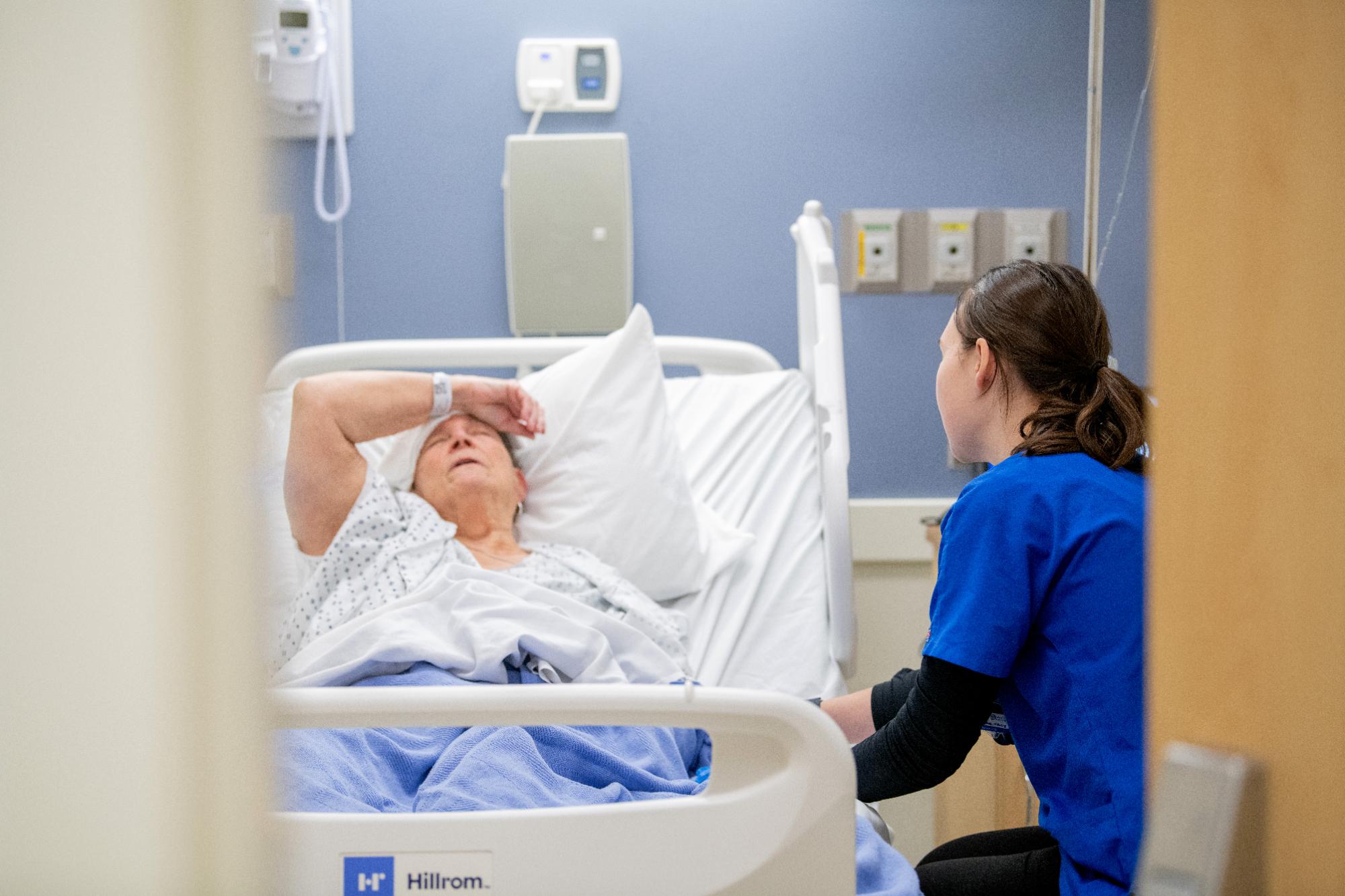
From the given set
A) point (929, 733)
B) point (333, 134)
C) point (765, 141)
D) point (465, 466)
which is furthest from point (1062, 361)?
point (333, 134)

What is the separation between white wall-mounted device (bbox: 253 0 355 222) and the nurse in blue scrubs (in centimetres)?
171

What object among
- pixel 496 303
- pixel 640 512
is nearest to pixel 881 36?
pixel 496 303

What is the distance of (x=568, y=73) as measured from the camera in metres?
2.47

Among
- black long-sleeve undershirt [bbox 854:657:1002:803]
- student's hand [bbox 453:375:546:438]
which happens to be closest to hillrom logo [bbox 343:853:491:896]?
black long-sleeve undershirt [bbox 854:657:1002:803]

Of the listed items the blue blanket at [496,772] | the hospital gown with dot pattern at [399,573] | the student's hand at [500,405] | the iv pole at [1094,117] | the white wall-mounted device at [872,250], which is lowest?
the blue blanket at [496,772]

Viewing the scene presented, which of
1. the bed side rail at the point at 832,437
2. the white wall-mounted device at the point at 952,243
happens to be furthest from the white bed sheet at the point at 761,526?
the white wall-mounted device at the point at 952,243

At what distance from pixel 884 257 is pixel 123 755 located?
2.30 meters

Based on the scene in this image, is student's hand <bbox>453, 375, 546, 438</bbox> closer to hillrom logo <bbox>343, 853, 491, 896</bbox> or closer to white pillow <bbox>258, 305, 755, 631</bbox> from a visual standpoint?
white pillow <bbox>258, 305, 755, 631</bbox>

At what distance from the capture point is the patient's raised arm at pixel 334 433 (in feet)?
5.88

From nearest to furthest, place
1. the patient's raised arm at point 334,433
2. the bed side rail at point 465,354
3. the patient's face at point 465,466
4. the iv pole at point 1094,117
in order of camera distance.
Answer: the iv pole at point 1094,117 < the patient's raised arm at point 334,433 < the patient's face at point 465,466 < the bed side rail at point 465,354

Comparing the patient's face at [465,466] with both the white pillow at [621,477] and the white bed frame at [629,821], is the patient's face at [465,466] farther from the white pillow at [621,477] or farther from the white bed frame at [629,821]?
the white bed frame at [629,821]

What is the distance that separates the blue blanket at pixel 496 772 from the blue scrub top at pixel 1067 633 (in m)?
0.18

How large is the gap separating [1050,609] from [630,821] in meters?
0.44

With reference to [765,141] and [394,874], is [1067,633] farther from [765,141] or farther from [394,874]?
[765,141]
